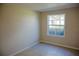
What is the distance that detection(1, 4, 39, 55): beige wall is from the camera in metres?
2.56

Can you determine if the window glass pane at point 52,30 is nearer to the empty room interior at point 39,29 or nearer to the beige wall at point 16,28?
the empty room interior at point 39,29

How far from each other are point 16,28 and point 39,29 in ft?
6.06

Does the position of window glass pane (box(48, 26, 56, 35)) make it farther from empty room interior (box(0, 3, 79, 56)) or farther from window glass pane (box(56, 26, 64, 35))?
window glass pane (box(56, 26, 64, 35))

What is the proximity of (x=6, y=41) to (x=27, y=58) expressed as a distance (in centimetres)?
205

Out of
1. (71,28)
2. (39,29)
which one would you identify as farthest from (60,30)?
(39,29)

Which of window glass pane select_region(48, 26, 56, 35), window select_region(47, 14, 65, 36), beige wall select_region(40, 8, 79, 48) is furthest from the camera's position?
window glass pane select_region(48, 26, 56, 35)

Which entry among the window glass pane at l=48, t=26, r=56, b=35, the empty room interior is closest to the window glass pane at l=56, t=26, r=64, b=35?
the empty room interior

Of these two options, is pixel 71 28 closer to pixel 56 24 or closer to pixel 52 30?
pixel 56 24

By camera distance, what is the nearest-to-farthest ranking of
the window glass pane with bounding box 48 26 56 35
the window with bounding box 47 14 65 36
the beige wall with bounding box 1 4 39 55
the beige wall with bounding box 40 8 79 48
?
the beige wall with bounding box 1 4 39 55
the beige wall with bounding box 40 8 79 48
the window with bounding box 47 14 65 36
the window glass pane with bounding box 48 26 56 35

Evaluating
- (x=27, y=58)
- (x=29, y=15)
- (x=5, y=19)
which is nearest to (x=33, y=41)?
(x=29, y=15)

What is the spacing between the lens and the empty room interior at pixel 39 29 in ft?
8.69

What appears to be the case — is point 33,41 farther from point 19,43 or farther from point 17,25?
point 17,25

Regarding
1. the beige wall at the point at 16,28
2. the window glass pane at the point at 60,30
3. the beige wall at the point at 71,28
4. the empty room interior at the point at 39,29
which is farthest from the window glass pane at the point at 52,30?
the beige wall at the point at 16,28

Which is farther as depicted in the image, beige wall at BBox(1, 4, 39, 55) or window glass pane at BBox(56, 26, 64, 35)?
window glass pane at BBox(56, 26, 64, 35)
